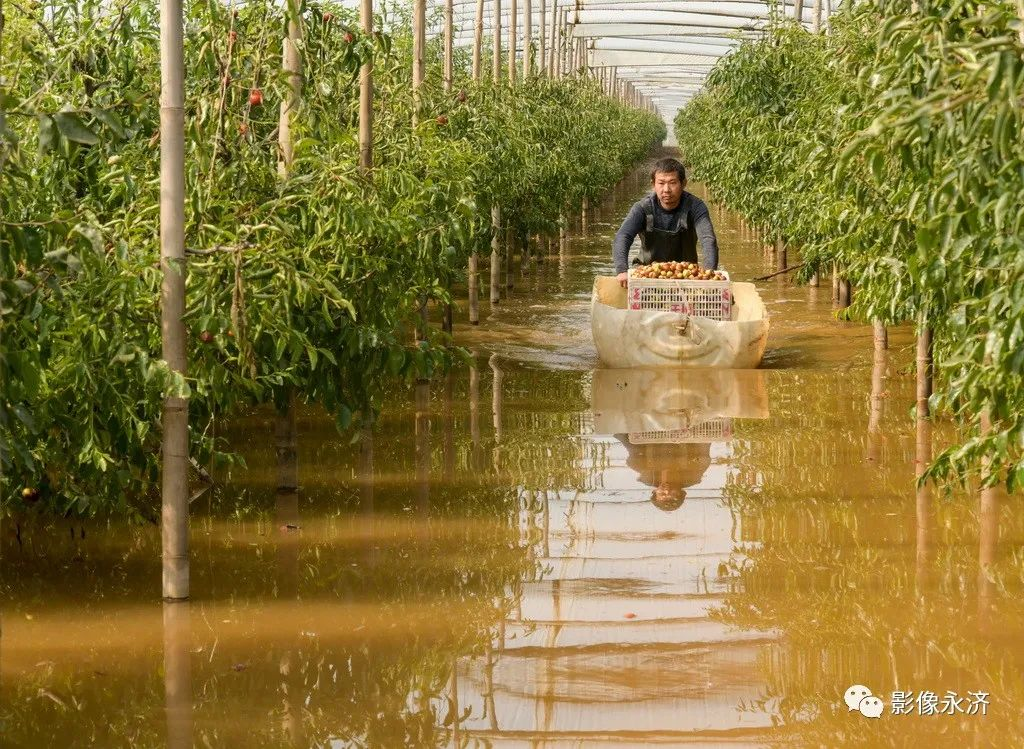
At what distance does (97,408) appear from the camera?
19.3 ft

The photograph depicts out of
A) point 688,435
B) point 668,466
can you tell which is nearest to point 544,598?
point 668,466

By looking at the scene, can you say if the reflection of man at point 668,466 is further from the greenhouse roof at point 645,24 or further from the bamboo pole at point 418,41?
the greenhouse roof at point 645,24

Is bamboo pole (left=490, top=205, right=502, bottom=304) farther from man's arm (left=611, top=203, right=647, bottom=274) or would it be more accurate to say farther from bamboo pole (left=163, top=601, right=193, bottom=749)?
bamboo pole (left=163, top=601, right=193, bottom=749)

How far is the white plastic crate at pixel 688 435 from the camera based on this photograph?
364 inches

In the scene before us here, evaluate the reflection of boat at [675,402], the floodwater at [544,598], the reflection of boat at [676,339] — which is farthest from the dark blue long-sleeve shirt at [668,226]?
the floodwater at [544,598]

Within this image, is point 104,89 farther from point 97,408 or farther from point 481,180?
point 481,180

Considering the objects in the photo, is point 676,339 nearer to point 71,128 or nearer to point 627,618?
point 627,618

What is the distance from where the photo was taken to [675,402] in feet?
34.7

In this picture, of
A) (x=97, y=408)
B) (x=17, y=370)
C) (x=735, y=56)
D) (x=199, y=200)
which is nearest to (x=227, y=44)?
(x=199, y=200)

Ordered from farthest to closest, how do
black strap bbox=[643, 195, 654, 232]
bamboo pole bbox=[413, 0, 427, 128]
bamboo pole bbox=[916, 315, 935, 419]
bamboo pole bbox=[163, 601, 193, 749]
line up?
black strap bbox=[643, 195, 654, 232] → bamboo pole bbox=[413, 0, 427, 128] → bamboo pole bbox=[916, 315, 935, 419] → bamboo pole bbox=[163, 601, 193, 749]

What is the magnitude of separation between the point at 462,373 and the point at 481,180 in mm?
1687

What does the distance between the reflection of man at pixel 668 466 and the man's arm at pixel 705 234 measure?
309 cm

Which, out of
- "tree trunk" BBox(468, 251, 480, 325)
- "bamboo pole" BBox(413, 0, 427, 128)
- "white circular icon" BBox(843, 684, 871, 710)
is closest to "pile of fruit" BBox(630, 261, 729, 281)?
"bamboo pole" BBox(413, 0, 427, 128)

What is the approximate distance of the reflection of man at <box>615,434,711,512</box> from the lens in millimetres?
7902
